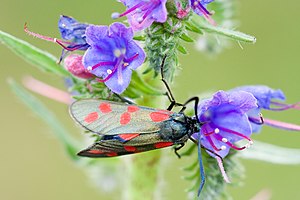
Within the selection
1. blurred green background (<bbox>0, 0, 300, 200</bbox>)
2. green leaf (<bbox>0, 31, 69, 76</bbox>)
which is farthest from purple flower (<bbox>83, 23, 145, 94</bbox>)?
blurred green background (<bbox>0, 0, 300, 200</bbox>)

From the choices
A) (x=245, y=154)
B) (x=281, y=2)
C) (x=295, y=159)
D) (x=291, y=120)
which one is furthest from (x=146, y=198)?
(x=281, y=2)

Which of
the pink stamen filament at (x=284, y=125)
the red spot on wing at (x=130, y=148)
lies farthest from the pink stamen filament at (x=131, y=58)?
the pink stamen filament at (x=284, y=125)

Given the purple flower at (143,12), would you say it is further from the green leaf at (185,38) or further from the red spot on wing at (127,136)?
the red spot on wing at (127,136)

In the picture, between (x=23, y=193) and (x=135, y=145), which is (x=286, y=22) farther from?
(x=135, y=145)

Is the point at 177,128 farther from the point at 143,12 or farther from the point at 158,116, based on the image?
the point at 143,12

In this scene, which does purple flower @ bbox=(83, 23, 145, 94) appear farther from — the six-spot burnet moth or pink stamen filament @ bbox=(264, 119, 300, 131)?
pink stamen filament @ bbox=(264, 119, 300, 131)

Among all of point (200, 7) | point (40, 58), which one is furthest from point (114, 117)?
point (40, 58)

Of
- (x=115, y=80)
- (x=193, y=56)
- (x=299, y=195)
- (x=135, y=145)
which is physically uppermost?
(x=115, y=80)

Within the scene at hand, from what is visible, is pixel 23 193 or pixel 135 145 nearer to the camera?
pixel 135 145
